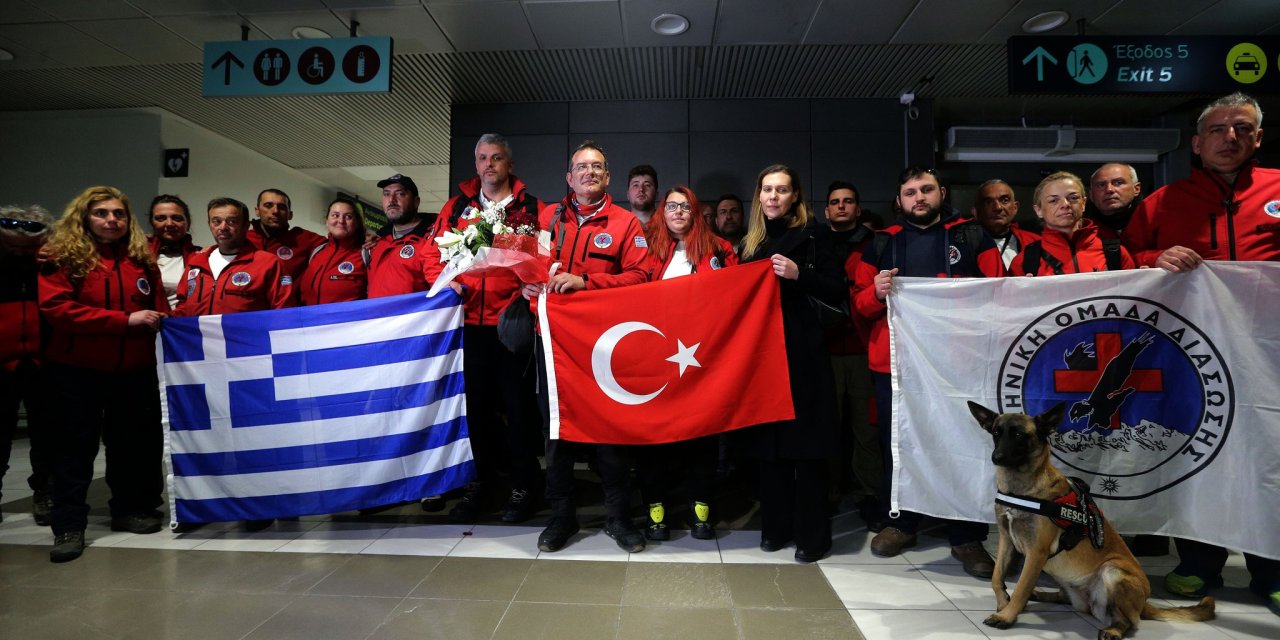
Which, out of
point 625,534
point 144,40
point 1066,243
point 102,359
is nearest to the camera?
point 1066,243

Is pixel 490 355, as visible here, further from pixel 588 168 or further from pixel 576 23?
pixel 576 23

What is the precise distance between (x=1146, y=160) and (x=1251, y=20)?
6.67 ft

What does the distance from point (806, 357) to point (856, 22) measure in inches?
127

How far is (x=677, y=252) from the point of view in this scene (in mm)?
2857

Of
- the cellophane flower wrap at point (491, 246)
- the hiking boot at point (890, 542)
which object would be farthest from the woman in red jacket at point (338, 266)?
the hiking boot at point (890, 542)

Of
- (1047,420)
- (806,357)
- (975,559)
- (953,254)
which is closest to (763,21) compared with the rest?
(953,254)

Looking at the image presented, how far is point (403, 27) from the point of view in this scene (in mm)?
4520

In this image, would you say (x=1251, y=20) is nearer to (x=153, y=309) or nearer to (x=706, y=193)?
(x=706, y=193)

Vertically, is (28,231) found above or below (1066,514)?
above

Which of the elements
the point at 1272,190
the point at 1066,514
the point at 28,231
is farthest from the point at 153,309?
the point at 1272,190

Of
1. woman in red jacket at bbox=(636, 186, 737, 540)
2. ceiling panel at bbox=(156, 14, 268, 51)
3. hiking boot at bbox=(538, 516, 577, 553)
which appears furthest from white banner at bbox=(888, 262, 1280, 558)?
ceiling panel at bbox=(156, 14, 268, 51)

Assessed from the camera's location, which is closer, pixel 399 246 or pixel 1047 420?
pixel 1047 420

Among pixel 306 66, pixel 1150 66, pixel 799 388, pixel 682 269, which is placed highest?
pixel 306 66

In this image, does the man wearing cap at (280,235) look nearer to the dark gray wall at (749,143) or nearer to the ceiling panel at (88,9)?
the ceiling panel at (88,9)
